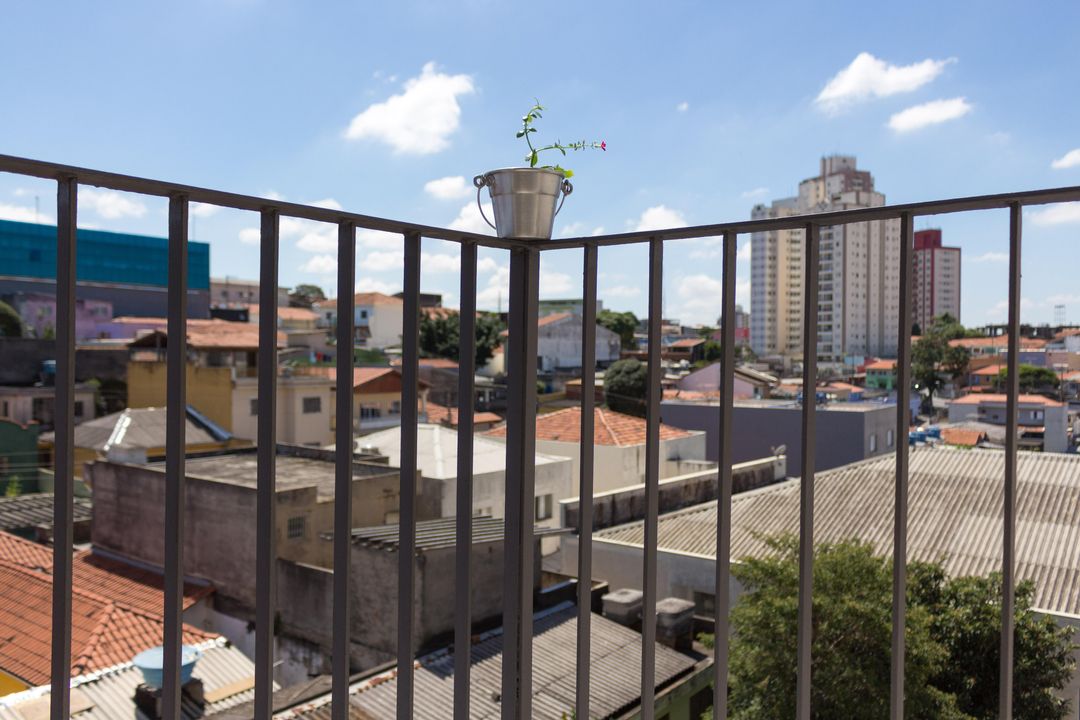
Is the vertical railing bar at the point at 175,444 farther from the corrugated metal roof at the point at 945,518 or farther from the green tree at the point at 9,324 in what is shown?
the green tree at the point at 9,324

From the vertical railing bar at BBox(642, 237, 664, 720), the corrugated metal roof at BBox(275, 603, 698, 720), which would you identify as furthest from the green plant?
the corrugated metal roof at BBox(275, 603, 698, 720)

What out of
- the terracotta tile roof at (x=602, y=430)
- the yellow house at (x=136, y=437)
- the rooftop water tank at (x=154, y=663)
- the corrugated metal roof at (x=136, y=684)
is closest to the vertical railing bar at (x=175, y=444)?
the rooftop water tank at (x=154, y=663)

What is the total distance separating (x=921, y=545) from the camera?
385 inches

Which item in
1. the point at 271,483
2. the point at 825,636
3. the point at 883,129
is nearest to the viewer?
the point at 271,483

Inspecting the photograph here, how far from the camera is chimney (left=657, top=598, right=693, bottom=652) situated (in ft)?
29.8

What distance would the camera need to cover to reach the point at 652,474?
1.41 m

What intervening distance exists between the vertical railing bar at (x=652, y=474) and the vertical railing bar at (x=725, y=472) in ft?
0.36

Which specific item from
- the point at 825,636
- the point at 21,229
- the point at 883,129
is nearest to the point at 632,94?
the point at 825,636

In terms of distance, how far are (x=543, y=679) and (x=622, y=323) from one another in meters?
33.8

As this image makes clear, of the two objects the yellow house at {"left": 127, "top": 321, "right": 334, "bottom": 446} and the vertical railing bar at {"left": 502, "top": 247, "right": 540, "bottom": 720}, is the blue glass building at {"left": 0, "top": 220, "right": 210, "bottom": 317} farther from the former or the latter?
the vertical railing bar at {"left": 502, "top": 247, "right": 540, "bottom": 720}

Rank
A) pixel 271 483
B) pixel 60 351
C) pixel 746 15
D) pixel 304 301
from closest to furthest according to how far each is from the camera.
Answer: pixel 60 351
pixel 271 483
pixel 746 15
pixel 304 301

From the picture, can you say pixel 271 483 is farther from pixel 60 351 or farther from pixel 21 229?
pixel 21 229

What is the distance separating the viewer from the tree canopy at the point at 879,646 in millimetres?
6086

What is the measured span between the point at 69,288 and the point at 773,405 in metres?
21.2
